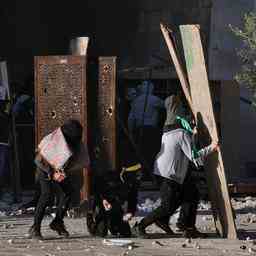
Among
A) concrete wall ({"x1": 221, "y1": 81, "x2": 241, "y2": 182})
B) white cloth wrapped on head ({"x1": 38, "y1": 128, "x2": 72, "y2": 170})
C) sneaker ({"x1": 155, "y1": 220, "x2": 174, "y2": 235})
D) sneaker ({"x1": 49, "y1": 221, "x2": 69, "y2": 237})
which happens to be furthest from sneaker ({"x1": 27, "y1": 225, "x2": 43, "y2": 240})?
concrete wall ({"x1": 221, "y1": 81, "x2": 241, "y2": 182})

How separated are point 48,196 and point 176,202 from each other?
58.4 inches

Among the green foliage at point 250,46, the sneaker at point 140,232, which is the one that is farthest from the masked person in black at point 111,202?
the green foliage at point 250,46

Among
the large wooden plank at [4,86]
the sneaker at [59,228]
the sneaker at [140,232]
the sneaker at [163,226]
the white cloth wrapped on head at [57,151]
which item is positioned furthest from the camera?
the large wooden plank at [4,86]

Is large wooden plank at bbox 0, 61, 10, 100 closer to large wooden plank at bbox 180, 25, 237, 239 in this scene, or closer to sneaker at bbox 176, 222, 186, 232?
large wooden plank at bbox 180, 25, 237, 239

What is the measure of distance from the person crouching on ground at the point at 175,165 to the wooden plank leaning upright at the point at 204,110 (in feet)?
0.82

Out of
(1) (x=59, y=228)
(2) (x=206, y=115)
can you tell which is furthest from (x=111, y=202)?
(2) (x=206, y=115)

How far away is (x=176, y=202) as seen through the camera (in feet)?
33.9

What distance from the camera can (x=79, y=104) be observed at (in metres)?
12.2

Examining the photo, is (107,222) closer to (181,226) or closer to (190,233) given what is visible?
(181,226)

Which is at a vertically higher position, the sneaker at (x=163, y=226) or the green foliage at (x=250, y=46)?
the green foliage at (x=250, y=46)

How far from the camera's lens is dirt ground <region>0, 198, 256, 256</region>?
372 inches

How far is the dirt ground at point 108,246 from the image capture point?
372 inches

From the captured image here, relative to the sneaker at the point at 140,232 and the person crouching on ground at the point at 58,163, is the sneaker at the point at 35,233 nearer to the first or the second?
the person crouching on ground at the point at 58,163

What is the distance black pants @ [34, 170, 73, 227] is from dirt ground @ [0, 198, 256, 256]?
276 millimetres
